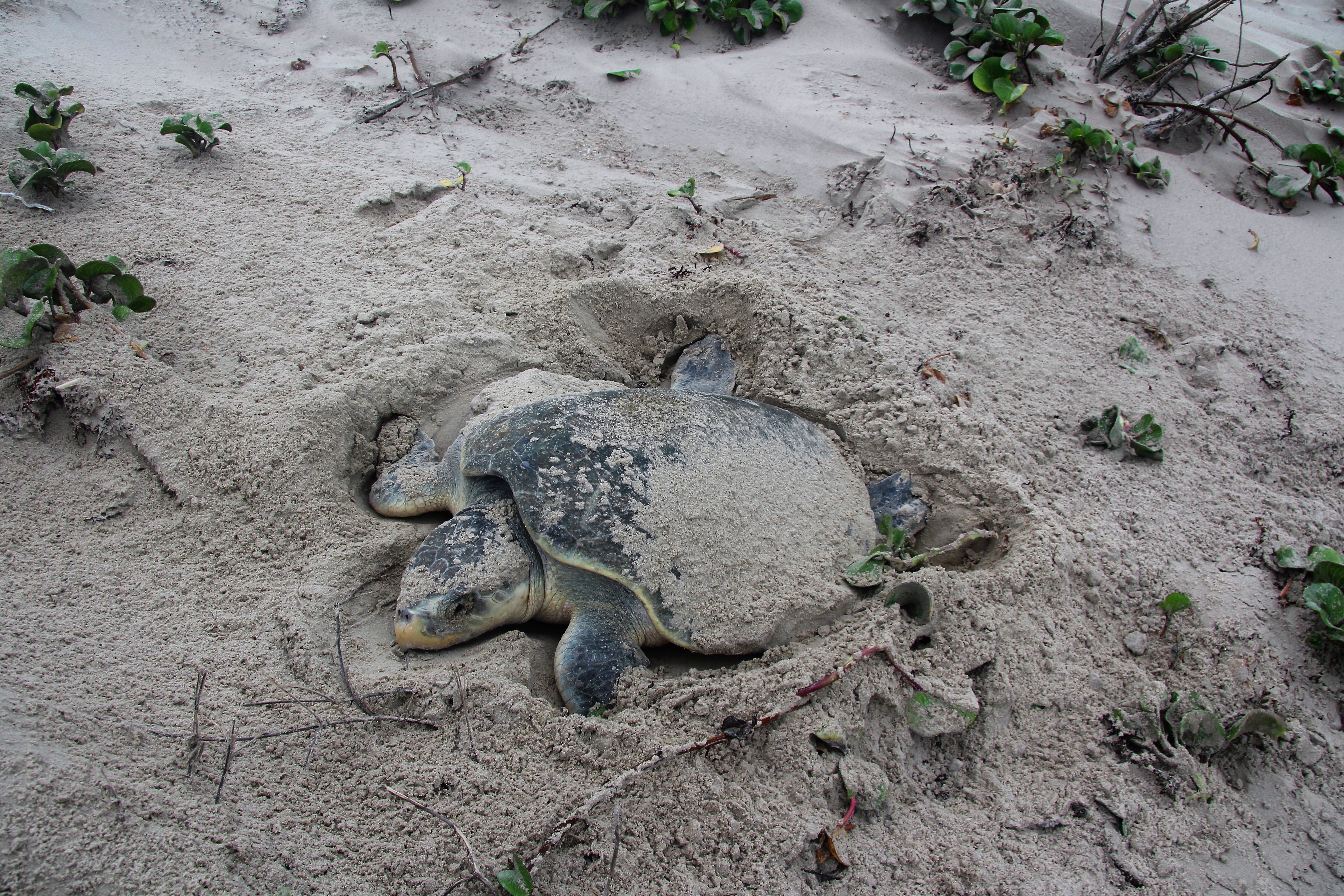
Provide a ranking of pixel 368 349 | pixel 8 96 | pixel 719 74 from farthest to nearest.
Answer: pixel 719 74 → pixel 8 96 → pixel 368 349

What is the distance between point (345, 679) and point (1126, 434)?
2.33 m

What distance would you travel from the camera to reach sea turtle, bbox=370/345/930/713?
1.62m

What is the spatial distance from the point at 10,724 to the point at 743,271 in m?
2.29

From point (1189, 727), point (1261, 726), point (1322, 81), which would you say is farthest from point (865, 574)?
point (1322, 81)

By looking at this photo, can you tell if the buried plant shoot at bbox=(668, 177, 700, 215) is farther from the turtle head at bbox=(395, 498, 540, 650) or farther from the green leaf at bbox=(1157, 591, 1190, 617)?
the green leaf at bbox=(1157, 591, 1190, 617)

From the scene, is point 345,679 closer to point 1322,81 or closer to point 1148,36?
point 1148,36

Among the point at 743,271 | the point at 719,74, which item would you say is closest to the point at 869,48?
the point at 719,74

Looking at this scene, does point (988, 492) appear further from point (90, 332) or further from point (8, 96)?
point (8, 96)

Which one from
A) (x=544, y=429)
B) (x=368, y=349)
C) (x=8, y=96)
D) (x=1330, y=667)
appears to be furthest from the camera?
(x=8, y=96)

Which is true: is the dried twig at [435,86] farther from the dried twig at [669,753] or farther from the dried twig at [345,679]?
the dried twig at [669,753]

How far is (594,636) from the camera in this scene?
1.64m

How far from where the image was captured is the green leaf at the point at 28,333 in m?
1.85

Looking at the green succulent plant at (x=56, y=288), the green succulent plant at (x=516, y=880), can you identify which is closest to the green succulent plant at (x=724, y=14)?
the green succulent plant at (x=56, y=288)

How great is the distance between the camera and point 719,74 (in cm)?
366
